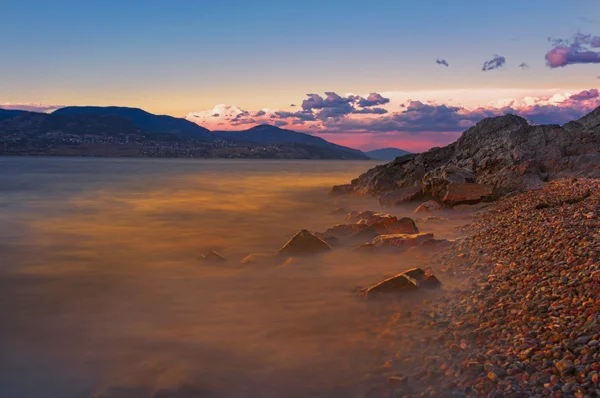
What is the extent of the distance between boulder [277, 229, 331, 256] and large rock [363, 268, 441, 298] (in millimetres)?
4908

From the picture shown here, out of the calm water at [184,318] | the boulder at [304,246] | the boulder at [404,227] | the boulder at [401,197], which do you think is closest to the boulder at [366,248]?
the calm water at [184,318]

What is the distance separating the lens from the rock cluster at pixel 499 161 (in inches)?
970

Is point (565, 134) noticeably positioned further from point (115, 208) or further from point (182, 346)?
point (115, 208)

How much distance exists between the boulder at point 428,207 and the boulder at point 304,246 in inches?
392

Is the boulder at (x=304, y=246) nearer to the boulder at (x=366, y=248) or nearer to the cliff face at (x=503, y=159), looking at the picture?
the boulder at (x=366, y=248)

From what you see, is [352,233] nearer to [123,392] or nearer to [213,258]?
[213,258]

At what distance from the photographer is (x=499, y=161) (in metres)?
28.1

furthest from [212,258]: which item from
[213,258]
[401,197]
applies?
[401,197]

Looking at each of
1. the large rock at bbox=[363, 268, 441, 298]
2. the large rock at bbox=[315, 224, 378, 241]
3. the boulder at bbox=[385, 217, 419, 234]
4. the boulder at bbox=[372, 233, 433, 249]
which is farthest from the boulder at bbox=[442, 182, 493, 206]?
the large rock at bbox=[363, 268, 441, 298]

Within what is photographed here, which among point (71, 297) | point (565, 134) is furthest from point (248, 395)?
point (565, 134)

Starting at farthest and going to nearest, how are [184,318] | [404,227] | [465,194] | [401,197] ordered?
[401,197]
[465,194]
[404,227]
[184,318]

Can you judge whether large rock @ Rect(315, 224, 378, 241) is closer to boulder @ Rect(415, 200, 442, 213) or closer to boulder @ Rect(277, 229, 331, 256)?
boulder @ Rect(277, 229, 331, 256)

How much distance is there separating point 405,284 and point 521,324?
3.15m

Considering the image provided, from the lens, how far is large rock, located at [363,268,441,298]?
32.5 ft
